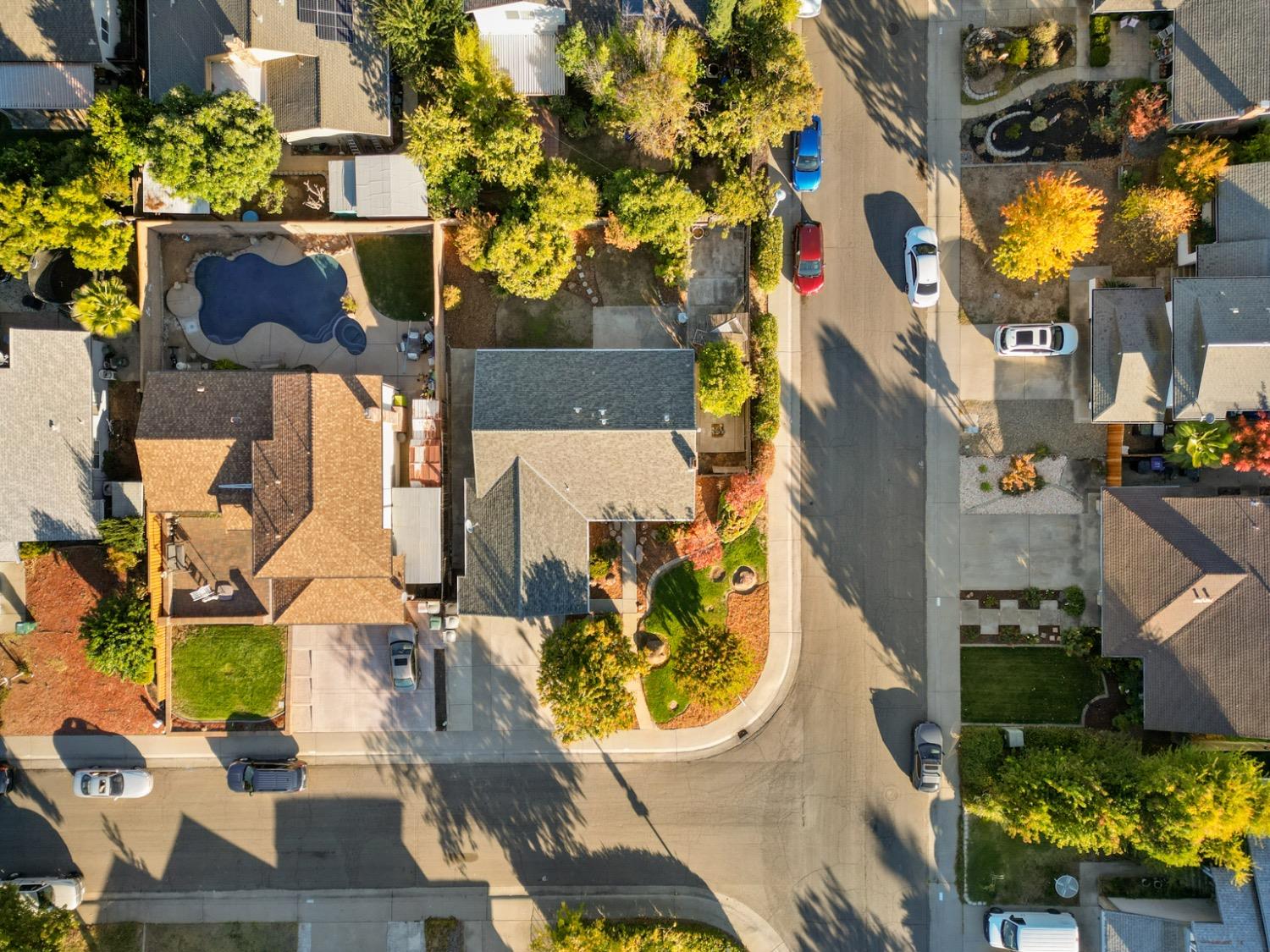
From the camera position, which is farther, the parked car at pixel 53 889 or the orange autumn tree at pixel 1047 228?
the parked car at pixel 53 889

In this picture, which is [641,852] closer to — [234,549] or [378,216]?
[234,549]

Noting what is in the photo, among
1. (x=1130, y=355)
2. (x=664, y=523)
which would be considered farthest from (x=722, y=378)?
(x=1130, y=355)

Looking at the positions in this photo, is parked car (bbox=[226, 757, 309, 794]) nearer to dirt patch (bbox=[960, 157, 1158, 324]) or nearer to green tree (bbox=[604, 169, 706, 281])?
green tree (bbox=[604, 169, 706, 281])

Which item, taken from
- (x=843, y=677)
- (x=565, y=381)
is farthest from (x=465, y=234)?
(x=843, y=677)

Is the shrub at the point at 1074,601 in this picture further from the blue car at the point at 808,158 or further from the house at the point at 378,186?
the house at the point at 378,186

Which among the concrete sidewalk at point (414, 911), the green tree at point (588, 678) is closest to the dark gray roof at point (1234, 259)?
the green tree at point (588, 678)

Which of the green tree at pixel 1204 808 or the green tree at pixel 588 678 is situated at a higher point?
the green tree at pixel 588 678

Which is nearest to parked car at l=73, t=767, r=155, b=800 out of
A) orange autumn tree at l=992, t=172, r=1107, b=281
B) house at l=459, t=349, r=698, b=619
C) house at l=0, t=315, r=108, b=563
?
house at l=0, t=315, r=108, b=563
